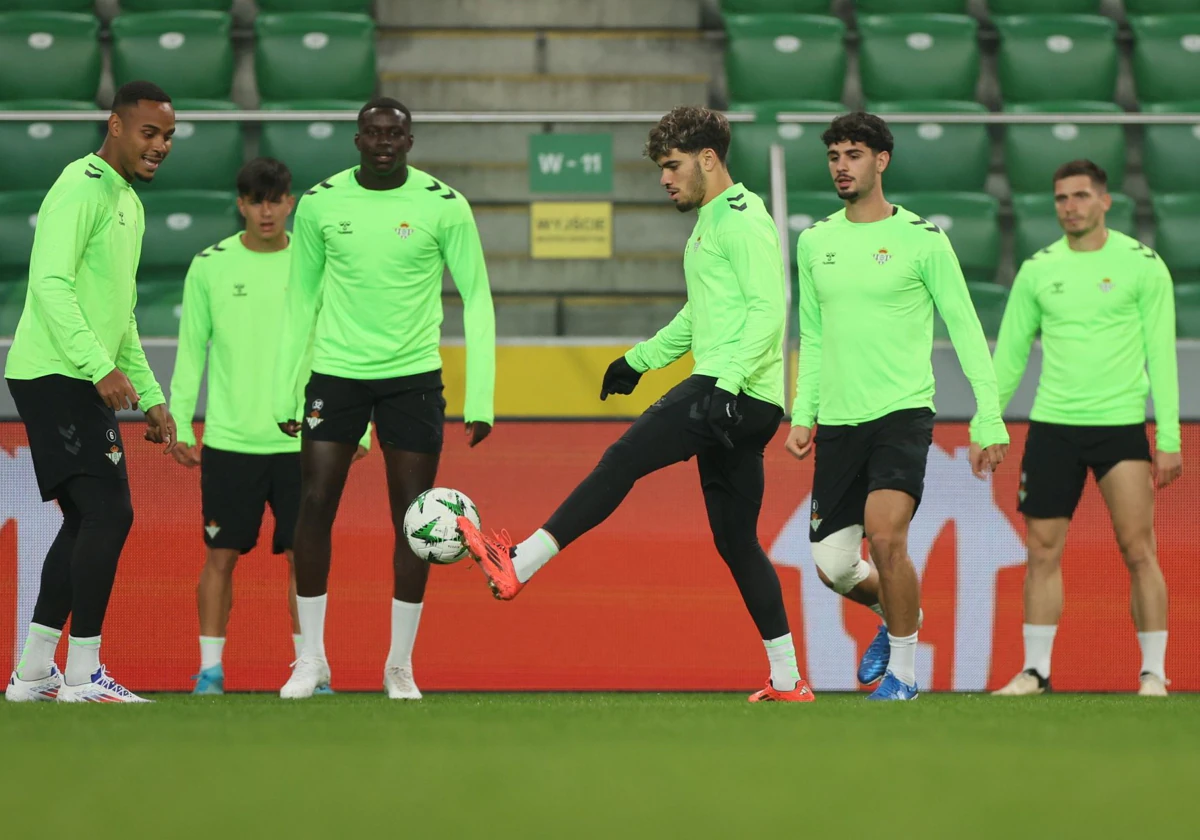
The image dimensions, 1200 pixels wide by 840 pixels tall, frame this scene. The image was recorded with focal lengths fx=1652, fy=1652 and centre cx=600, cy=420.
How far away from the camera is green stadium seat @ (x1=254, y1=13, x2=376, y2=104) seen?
10008 millimetres

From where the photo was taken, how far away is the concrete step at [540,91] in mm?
10328

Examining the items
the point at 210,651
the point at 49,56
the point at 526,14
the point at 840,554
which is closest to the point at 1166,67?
the point at 526,14

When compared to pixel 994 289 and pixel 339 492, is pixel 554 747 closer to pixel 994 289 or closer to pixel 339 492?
pixel 339 492

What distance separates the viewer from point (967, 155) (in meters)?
8.45

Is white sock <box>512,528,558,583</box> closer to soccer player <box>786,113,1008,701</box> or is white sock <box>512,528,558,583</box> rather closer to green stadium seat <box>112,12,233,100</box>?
soccer player <box>786,113,1008,701</box>

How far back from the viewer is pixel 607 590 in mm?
6871

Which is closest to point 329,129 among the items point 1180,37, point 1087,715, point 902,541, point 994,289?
point 994,289

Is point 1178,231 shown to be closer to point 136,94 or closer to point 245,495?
point 245,495

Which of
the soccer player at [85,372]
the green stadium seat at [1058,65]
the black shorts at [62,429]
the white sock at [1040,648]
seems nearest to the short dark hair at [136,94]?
the soccer player at [85,372]

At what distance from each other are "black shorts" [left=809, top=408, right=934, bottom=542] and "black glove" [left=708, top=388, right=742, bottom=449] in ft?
2.42

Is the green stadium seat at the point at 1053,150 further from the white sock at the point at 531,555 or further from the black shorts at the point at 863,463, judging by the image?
the white sock at the point at 531,555

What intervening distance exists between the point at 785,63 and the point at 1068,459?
4.45 m

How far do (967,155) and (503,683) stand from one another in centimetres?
372

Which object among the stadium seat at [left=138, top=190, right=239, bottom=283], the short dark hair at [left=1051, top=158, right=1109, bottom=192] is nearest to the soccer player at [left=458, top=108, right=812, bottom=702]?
the short dark hair at [left=1051, top=158, right=1109, bottom=192]
